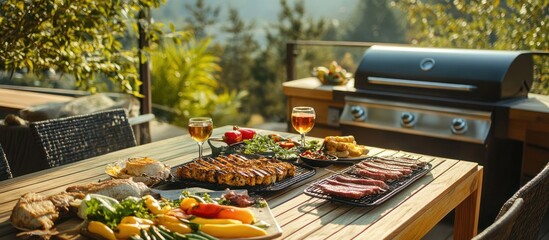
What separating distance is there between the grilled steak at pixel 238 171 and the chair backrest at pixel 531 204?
793 mm

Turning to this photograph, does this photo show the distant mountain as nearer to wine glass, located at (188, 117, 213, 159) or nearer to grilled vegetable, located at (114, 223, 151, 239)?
wine glass, located at (188, 117, 213, 159)

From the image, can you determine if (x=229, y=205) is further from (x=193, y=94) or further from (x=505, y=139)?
(x=193, y=94)

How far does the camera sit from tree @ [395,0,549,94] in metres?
6.62

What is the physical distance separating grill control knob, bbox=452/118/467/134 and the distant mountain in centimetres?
962

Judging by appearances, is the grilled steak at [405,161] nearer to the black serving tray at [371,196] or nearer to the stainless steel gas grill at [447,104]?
the black serving tray at [371,196]

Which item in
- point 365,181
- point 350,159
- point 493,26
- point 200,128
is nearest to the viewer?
point 365,181

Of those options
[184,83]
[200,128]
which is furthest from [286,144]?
[184,83]

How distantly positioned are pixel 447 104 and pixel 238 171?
7.67 feet

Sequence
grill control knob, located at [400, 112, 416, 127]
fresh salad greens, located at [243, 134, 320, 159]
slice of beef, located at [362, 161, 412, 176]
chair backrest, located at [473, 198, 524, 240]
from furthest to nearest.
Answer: grill control knob, located at [400, 112, 416, 127]
fresh salad greens, located at [243, 134, 320, 159]
slice of beef, located at [362, 161, 412, 176]
chair backrest, located at [473, 198, 524, 240]

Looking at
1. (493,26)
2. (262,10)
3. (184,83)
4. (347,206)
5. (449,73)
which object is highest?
(262,10)

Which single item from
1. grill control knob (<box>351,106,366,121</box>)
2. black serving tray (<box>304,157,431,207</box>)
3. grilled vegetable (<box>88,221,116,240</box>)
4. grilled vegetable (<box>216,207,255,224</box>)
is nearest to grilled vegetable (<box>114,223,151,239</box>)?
grilled vegetable (<box>88,221,116,240</box>)

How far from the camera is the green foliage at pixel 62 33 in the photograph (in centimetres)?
351

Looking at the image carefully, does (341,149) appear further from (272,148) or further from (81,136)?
(81,136)

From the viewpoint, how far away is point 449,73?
3969 millimetres
